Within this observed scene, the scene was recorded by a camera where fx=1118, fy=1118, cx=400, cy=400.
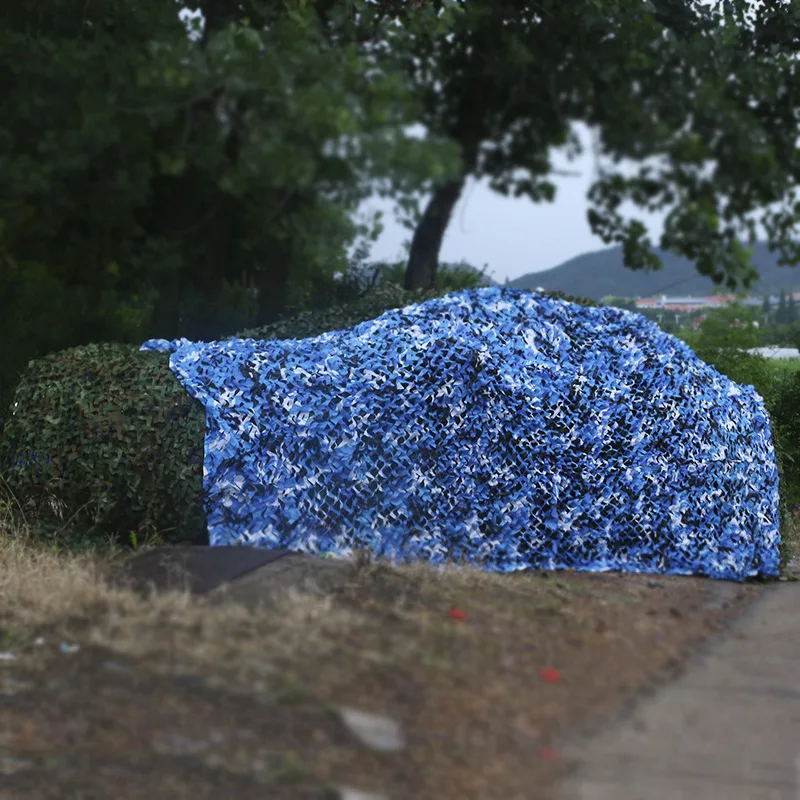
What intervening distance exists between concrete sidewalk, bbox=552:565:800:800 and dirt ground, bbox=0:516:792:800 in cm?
12

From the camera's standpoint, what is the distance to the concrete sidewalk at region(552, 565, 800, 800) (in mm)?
3695

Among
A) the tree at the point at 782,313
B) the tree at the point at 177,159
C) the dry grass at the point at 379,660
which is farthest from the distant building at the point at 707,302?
the dry grass at the point at 379,660

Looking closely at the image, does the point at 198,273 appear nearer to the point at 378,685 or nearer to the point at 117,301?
the point at 117,301

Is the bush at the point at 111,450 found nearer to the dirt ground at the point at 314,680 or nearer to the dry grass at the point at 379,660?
the dry grass at the point at 379,660

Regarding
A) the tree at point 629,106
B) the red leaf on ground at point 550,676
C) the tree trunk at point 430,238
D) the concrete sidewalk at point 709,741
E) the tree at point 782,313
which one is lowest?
the concrete sidewalk at point 709,741

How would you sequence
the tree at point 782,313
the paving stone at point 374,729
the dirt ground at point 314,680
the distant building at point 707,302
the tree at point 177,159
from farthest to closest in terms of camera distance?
1. the tree at point 782,313
2. the distant building at point 707,302
3. the tree at point 177,159
4. the paving stone at point 374,729
5. the dirt ground at point 314,680

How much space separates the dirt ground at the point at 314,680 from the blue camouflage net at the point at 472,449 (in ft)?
2.61

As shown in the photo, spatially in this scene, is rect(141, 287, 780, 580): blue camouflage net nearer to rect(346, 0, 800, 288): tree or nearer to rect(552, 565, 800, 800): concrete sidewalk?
rect(552, 565, 800, 800): concrete sidewalk

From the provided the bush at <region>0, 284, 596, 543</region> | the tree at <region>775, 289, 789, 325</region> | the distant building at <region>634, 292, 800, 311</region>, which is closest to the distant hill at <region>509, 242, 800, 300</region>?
the distant building at <region>634, 292, 800, 311</region>

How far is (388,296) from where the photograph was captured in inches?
356

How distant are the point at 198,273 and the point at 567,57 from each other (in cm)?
445

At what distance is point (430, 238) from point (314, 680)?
7961mm

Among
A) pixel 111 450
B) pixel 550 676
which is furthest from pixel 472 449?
pixel 550 676

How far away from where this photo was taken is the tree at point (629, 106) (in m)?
Answer: 11.2
